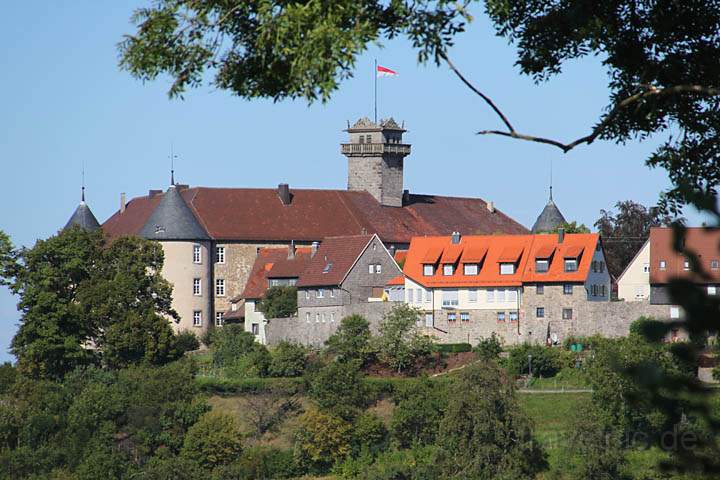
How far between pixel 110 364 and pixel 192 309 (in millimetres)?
11580

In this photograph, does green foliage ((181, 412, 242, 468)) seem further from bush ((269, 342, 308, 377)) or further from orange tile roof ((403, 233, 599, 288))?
orange tile roof ((403, 233, 599, 288))

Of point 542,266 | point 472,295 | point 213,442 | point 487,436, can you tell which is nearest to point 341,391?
point 213,442

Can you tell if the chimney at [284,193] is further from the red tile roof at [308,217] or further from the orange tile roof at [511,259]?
the orange tile roof at [511,259]

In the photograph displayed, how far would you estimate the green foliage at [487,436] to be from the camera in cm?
4288

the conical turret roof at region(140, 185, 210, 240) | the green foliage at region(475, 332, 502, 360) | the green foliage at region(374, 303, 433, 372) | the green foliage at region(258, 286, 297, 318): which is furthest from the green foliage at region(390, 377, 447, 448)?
the conical turret roof at region(140, 185, 210, 240)

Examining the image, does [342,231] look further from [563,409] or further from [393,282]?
[563,409]

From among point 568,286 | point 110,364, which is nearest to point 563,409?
point 568,286

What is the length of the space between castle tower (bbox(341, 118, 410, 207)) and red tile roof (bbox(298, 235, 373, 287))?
1603 cm

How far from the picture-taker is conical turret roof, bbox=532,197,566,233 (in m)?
82.5

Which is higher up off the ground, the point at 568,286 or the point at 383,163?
the point at 383,163

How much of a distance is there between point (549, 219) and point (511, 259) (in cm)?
2445

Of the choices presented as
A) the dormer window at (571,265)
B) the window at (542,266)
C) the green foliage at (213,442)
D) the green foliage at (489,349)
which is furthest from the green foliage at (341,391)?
the dormer window at (571,265)

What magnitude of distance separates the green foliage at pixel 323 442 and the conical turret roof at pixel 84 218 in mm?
30583

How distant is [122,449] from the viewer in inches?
2036
